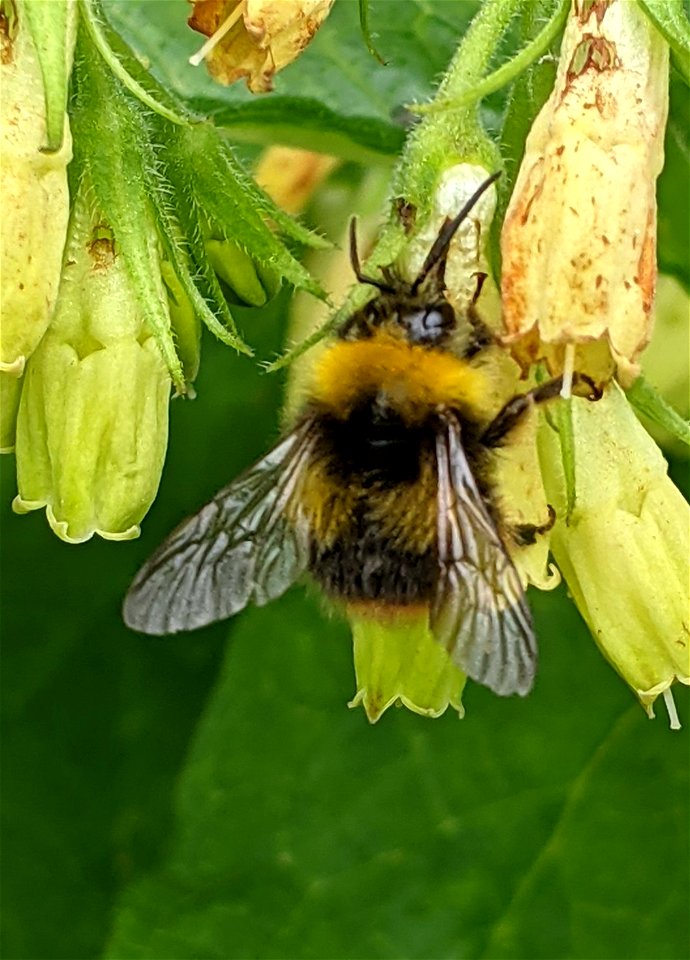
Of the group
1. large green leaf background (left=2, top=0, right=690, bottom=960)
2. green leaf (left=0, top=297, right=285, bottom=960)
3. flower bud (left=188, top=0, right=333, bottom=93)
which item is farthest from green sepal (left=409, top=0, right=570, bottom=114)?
green leaf (left=0, top=297, right=285, bottom=960)

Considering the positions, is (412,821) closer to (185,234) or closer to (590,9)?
(185,234)

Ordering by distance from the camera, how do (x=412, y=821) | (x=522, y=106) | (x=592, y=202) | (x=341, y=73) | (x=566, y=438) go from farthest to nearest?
1. (x=412, y=821)
2. (x=341, y=73)
3. (x=522, y=106)
4. (x=566, y=438)
5. (x=592, y=202)

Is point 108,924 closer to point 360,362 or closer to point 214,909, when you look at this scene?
point 214,909

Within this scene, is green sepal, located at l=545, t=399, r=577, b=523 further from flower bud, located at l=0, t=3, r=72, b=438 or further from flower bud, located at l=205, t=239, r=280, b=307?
flower bud, located at l=0, t=3, r=72, b=438

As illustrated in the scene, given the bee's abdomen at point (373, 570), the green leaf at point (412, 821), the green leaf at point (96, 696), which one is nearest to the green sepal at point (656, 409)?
the bee's abdomen at point (373, 570)

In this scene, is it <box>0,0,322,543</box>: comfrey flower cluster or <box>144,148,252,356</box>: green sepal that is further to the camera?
<box>144,148,252,356</box>: green sepal

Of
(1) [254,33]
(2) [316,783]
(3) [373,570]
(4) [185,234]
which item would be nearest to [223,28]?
(1) [254,33]
